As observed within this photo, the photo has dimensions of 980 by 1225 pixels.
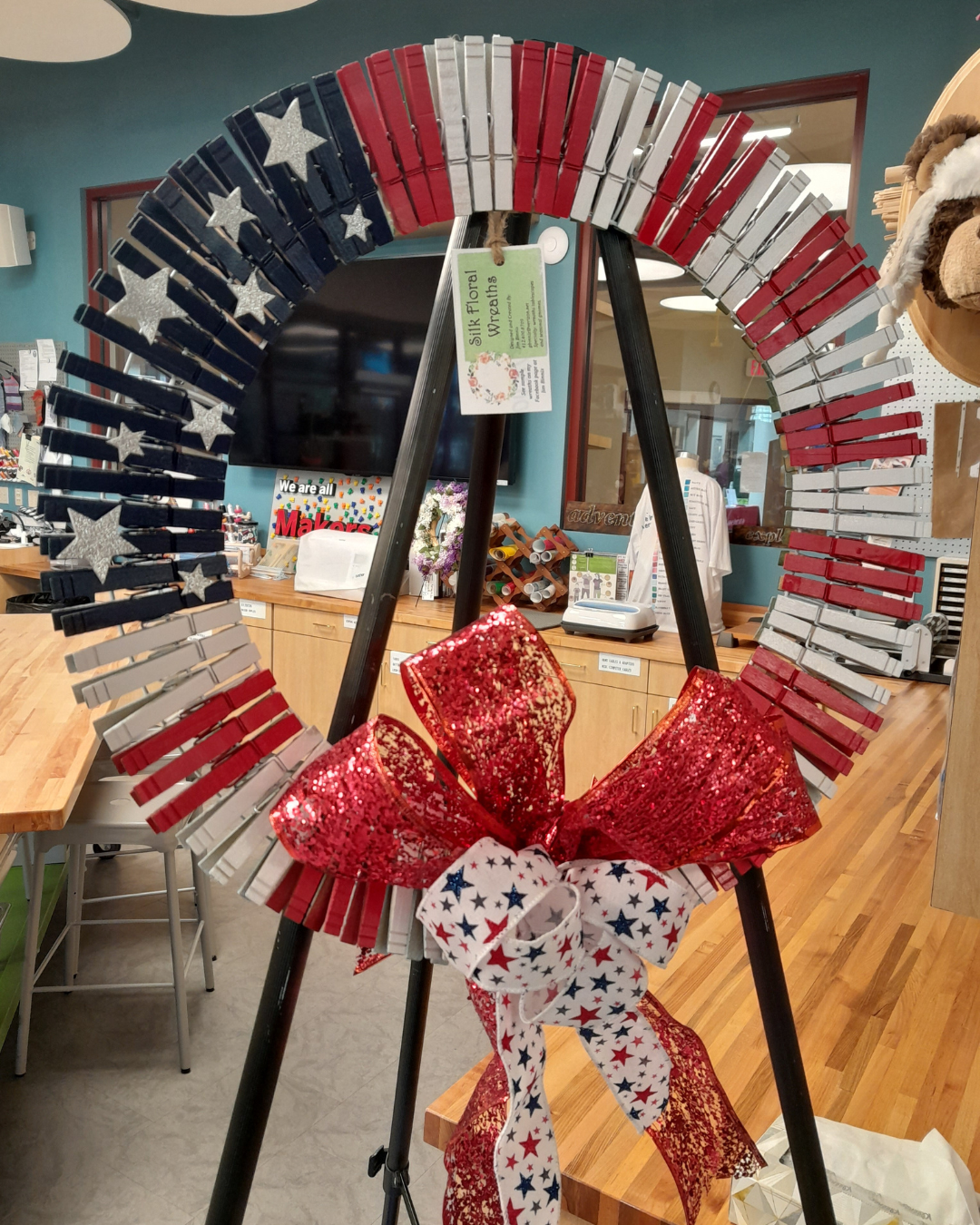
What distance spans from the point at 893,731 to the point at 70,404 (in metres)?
2.20

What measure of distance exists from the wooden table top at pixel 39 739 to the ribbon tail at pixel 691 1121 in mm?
1320

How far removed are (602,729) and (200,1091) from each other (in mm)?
1524

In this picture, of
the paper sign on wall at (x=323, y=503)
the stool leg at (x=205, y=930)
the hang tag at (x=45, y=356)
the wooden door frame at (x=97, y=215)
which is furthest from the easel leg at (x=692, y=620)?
the hang tag at (x=45, y=356)

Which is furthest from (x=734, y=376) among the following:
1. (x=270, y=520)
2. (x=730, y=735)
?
(x=730, y=735)

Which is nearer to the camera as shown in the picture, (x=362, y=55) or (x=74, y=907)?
(x=74, y=907)

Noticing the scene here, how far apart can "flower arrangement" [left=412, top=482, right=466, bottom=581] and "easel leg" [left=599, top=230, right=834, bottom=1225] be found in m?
2.96

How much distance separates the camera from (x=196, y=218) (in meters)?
0.54

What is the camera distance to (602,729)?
2.99 meters

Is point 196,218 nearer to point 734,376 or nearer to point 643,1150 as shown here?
point 643,1150

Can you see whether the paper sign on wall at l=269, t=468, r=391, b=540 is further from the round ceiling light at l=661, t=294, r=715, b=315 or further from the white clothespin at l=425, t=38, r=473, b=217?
the white clothespin at l=425, t=38, r=473, b=217

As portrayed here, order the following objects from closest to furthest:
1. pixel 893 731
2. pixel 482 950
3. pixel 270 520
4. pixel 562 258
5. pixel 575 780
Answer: pixel 482 950 → pixel 893 731 → pixel 575 780 → pixel 562 258 → pixel 270 520

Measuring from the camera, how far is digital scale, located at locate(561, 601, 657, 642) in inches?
115

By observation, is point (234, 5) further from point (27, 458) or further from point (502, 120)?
point (27, 458)

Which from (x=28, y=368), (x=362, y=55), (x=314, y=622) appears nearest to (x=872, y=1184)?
(x=314, y=622)
